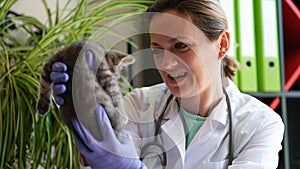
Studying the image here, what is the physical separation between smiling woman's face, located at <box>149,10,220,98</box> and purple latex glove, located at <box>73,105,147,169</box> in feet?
0.45

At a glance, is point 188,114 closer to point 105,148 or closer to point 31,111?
point 105,148

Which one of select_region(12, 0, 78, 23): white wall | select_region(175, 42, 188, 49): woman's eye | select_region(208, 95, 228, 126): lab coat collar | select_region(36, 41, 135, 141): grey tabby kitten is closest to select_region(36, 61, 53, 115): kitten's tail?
select_region(36, 41, 135, 141): grey tabby kitten

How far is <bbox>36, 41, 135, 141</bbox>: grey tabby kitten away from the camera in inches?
30.4

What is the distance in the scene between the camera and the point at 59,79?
0.78m

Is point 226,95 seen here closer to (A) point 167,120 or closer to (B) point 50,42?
(A) point 167,120

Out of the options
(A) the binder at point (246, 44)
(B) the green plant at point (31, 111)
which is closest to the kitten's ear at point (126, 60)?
(B) the green plant at point (31, 111)

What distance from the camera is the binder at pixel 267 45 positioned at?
1544 millimetres

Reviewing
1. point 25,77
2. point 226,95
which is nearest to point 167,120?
point 226,95

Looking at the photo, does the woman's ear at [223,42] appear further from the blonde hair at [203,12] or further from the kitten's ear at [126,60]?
the kitten's ear at [126,60]

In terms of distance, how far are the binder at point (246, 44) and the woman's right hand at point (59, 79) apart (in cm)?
83

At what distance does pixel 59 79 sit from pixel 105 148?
0.49ft

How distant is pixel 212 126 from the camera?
1038 millimetres

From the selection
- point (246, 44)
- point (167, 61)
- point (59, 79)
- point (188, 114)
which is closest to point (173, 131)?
point (188, 114)

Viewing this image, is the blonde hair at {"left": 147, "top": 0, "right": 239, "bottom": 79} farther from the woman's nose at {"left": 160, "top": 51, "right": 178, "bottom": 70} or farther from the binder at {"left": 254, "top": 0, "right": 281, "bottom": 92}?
the binder at {"left": 254, "top": 0, "right": 281, "bottom": 92}
